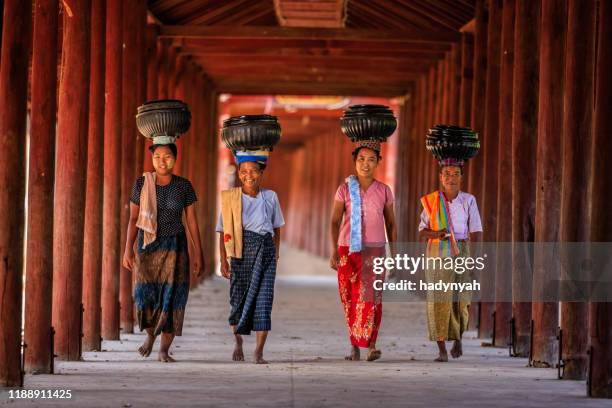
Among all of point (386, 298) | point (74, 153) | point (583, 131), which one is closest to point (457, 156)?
point (583, 131)

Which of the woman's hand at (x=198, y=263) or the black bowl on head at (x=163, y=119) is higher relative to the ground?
the black bowl on head at (x=163, y=119)

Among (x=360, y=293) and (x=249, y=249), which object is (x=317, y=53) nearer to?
(x=360, y=293)

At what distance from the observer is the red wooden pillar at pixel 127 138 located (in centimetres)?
1173

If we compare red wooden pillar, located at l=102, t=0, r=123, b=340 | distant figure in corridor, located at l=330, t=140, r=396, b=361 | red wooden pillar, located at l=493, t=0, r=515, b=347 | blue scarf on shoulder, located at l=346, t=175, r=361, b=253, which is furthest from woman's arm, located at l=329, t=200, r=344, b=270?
red wooden pillar, located at l=102, t=0, r=123, b=340

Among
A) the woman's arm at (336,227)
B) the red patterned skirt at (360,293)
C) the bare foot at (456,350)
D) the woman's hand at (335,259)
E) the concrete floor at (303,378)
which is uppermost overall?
the woman's arm at (336,227)

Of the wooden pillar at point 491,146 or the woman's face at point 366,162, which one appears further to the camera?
the wooden pillar at point 491,146

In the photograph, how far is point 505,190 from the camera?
1077 centimetres

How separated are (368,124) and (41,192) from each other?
2.60 metres

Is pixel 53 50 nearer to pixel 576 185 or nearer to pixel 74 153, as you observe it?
pixel 74 153

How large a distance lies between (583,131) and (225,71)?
13.5 metres

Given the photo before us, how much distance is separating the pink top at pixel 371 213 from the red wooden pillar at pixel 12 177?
2.62 metres

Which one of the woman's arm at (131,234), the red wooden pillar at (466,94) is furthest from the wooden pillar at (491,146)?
the woman's arm at (131,234)

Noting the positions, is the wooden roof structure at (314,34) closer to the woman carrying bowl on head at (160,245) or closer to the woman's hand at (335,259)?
the woman's hand at (335,259)

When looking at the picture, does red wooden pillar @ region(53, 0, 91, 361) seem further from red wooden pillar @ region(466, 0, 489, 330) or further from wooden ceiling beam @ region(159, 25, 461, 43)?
wooden ceiling beam @ region(159, 25, 461, 43)
